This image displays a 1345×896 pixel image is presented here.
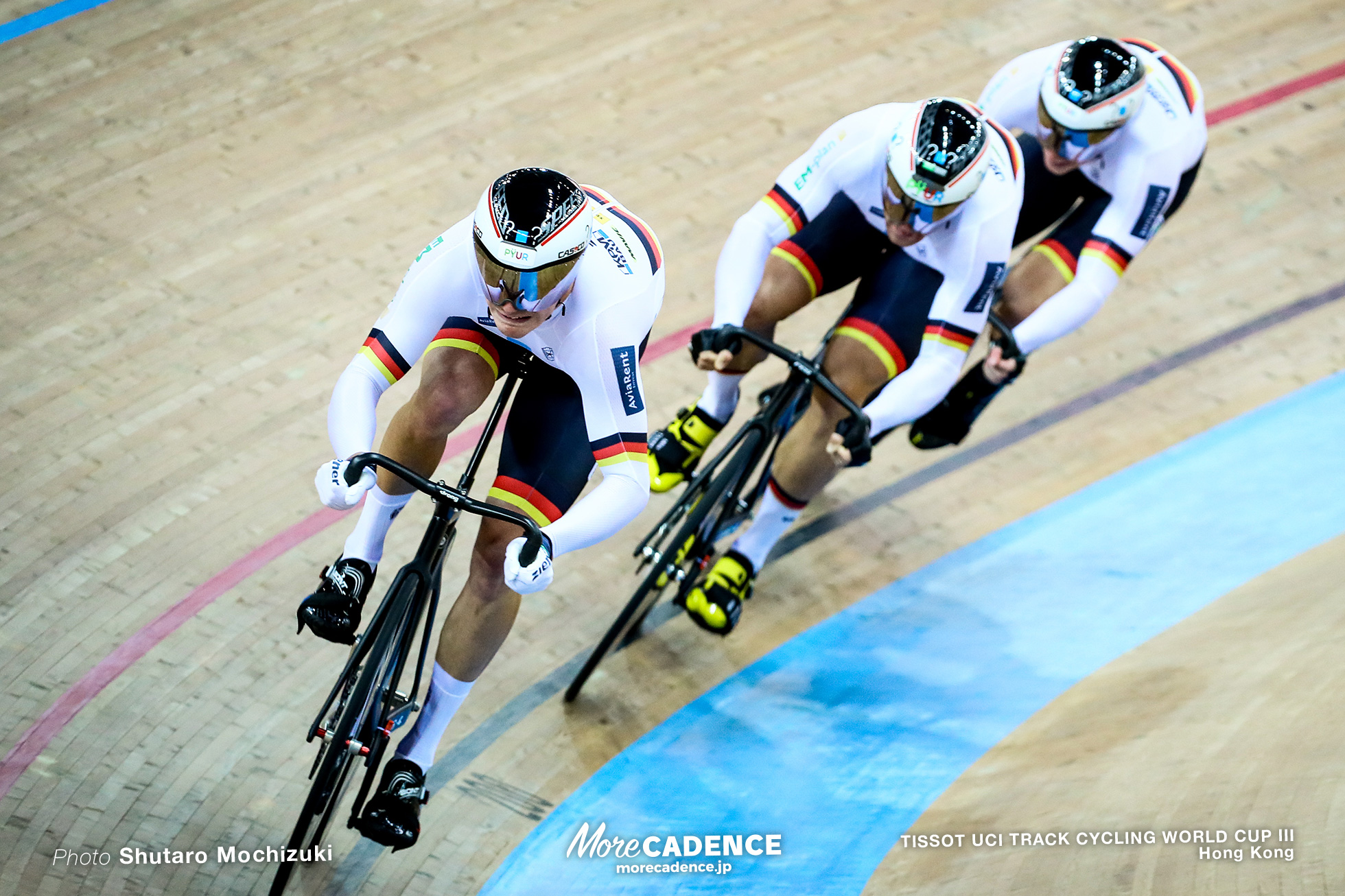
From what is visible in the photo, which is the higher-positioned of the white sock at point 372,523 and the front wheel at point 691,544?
the white sock at point 372,523

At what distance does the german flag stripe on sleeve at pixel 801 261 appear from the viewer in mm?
3980

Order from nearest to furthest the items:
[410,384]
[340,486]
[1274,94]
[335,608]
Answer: [340,486]
[335,608]
[410,384]
[1274,94]

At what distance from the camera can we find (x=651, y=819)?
3596mm

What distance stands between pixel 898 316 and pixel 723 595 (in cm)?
101

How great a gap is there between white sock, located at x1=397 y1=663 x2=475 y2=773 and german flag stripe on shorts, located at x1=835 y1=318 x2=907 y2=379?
1499 mm

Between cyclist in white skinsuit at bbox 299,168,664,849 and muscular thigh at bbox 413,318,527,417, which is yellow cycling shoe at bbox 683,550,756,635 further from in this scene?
muscular thigh at bbox 413,318,527,417

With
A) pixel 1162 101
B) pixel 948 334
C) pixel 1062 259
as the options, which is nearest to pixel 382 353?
pixel 948 334

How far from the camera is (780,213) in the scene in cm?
386

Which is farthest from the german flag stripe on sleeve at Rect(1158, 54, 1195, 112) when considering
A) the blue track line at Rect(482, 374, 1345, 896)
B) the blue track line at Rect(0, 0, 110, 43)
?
the blue track line at Rect(0, 0, 110, 43)

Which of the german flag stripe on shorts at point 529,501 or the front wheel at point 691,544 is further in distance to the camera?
the front wheel at point 691,544

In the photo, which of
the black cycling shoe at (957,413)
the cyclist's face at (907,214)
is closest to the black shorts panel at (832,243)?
the cyclist's face at (907,214)

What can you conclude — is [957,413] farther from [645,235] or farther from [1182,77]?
[645,235]

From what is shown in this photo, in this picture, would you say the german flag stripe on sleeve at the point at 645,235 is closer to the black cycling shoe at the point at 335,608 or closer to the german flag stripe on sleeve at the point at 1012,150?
the black cycling shoe at the point at 335,608

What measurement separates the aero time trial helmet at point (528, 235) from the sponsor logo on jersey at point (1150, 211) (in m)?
2.22
